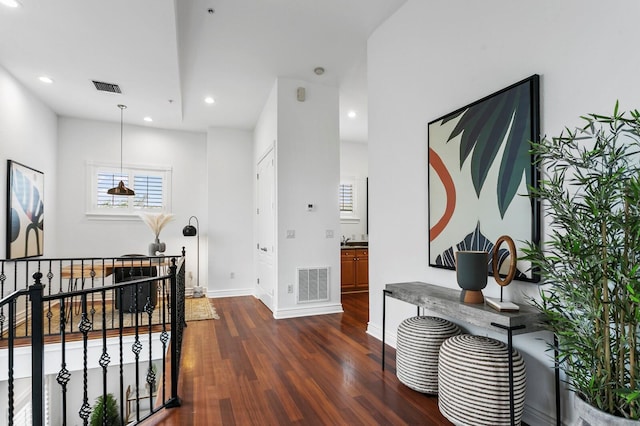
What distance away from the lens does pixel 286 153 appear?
496cm

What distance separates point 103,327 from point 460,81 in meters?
3.15

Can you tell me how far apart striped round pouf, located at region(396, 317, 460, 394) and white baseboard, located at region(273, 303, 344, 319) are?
2399mm

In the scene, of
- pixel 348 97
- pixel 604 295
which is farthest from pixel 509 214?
pixel 348 97

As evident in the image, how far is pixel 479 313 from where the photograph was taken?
82.8 inches

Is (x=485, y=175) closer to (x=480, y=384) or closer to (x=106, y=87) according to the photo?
(x=480, y=384)

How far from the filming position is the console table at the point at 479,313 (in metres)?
1.89

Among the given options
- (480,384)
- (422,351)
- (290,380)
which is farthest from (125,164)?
(480,384)

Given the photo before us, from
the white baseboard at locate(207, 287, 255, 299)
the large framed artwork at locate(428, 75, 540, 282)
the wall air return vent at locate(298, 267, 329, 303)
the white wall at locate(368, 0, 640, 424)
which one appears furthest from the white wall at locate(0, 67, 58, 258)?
the large framed artwork at locate(428, 75, 540, 282)

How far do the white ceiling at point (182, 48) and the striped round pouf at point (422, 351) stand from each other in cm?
310

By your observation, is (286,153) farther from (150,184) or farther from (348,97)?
(150,184)

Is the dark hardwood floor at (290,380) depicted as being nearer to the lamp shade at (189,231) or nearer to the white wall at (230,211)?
the white wall at (230,211)

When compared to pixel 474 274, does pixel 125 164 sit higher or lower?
higher

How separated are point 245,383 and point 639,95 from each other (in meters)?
3.16

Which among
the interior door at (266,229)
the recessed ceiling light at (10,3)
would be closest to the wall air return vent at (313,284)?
the interior door at (266,229)
